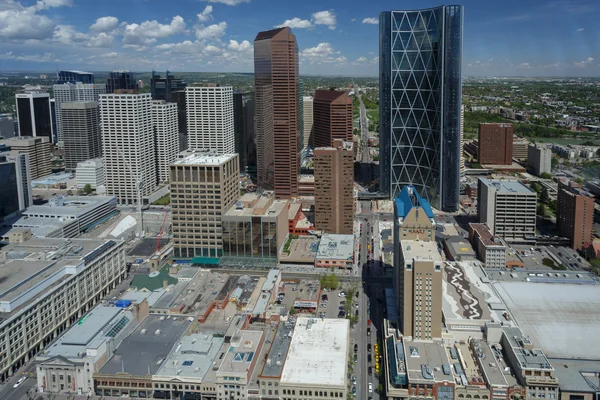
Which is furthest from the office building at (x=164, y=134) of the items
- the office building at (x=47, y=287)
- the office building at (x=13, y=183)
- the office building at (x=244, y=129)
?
the office building at (x=47, y=287)

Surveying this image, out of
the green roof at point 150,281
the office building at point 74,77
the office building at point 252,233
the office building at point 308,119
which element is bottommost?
the green roof at point 150,281

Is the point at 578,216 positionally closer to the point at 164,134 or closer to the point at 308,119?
the point at 164,134

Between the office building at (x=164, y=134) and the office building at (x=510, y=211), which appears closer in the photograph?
the office building at (x=510, y=211)

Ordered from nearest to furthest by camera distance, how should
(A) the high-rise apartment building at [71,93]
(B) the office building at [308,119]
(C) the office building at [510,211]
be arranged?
(C) the office building at [510,211] < (B) the office building at [308,119] < (A) the high-rise apartment building at [71,93]

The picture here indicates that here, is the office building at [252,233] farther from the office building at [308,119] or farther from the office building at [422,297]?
the office building at [308,119]

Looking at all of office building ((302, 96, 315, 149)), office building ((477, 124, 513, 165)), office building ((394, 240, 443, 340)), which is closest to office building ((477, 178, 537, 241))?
office building ((394, 240, 443, 340))

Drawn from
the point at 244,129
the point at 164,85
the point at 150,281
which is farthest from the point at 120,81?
the point at 150,281
